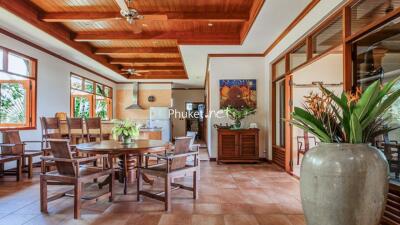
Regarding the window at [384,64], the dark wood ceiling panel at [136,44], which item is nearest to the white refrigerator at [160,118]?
the dark wood ceiling panel at [136,44]

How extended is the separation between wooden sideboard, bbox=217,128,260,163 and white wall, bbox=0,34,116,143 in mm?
4190

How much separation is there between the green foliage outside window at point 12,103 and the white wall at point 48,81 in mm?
341

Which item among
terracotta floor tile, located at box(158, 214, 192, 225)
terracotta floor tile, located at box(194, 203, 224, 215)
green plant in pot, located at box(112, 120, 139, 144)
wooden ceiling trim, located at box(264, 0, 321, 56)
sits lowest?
terracotta floor tile, located at box(194, 203, 224, 215)

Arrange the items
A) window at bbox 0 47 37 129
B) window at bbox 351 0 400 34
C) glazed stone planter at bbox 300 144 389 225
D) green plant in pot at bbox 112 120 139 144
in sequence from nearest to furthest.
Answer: glazed stone planter at bbox 300 144 389 225 < window at bbox 351 0 400 34 < green plant in pot at bbox 112 120 139 144 < window at bbox 0 47 37 129

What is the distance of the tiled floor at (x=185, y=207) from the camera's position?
2807 millimetres

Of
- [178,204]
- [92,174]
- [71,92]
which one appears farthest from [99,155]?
[71,92]

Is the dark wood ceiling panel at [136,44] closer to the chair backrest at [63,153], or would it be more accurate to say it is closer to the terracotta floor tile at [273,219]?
the chair backrest at [63,153]

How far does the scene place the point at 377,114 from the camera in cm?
193

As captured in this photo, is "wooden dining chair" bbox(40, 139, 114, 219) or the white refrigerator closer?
"wooden dining chair" bbox(40, 139, 114, 219)

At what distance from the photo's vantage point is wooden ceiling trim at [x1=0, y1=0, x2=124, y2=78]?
4.17 m

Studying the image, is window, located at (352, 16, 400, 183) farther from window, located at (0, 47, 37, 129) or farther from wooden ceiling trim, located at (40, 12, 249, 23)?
window, located at (0, 47, 37, 129)

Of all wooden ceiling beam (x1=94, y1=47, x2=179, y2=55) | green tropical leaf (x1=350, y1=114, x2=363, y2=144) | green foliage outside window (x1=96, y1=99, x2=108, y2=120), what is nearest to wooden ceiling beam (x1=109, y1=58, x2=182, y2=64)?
wooden ceiling beam (x1=94, y1=47, x2=179, y2=55)

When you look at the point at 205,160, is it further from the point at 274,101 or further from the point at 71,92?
the point at 71,92

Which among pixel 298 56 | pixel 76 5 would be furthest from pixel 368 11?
pixel 76 5
